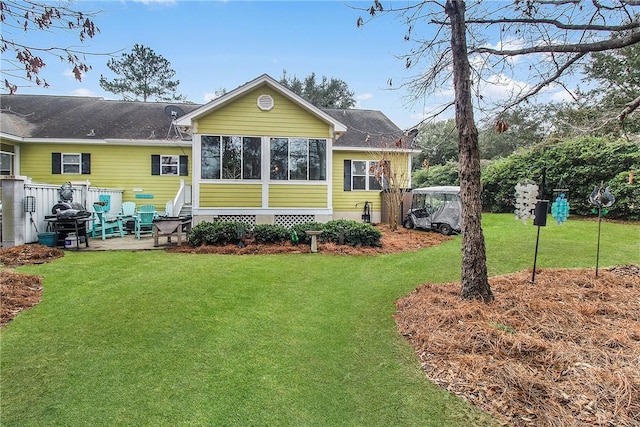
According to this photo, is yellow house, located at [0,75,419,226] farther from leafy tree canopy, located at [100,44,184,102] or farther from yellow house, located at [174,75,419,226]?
leafy tree canopy, located at [100,44,184,102]

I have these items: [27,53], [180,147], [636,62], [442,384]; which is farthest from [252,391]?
[636,62]

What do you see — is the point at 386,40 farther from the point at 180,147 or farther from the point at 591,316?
the point at 180,147

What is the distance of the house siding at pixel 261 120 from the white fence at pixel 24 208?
4.39m

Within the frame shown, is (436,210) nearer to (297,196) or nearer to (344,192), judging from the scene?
(344,192)

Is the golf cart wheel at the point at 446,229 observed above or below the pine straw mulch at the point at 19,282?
above

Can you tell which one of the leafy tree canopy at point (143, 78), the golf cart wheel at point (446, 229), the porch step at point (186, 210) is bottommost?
the golf cart wheel at point (446, 229)

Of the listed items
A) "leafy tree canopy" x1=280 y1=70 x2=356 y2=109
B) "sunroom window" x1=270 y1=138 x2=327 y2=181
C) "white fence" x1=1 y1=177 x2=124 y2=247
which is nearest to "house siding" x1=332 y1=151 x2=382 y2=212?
"sunroom window" x1=270 y1=138 x2=327 y2=181

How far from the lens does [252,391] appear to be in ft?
9.28

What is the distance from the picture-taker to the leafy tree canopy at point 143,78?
92.7 ft

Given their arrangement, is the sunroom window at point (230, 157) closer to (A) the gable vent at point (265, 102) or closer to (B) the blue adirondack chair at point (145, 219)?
(A) the gable vent at point (265, 102)

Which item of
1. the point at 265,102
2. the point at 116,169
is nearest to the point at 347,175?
the point at 265,102

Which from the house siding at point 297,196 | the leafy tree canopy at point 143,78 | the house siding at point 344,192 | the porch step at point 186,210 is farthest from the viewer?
the leafy tree canopy at point 143,78

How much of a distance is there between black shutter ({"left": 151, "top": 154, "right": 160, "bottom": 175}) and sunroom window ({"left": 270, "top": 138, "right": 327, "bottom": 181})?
5987 mm

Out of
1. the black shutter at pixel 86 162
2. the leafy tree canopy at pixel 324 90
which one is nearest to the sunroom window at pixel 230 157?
the black shutter at pixel 86 162
